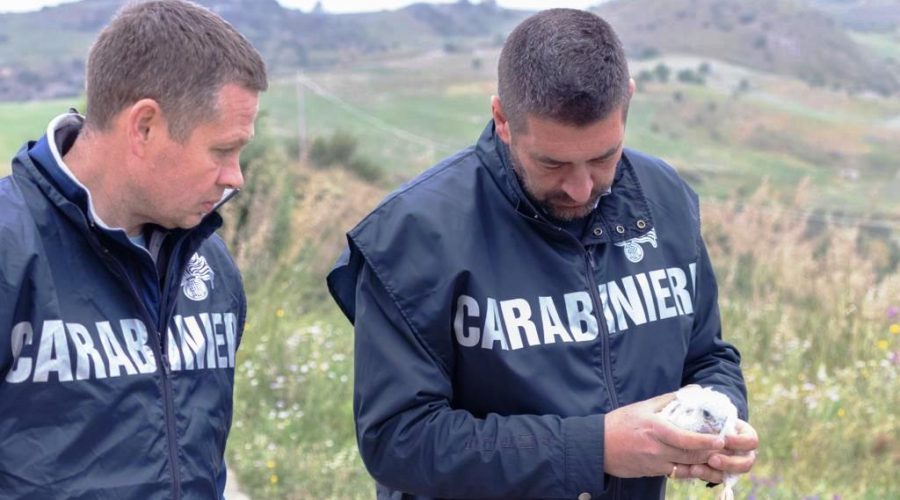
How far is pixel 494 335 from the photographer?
7.76ft

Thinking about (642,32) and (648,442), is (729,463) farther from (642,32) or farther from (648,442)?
(642,32)

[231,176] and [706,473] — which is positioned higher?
[231,176]

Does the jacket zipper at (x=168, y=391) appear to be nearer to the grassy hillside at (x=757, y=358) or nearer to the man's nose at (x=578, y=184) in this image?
the man's nose at (x=578, y=184)

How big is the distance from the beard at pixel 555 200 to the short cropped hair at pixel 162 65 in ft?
2.11

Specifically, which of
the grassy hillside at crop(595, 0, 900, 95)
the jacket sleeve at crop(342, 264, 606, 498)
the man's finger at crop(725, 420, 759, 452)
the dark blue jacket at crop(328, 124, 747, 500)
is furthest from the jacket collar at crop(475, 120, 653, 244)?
the grassy hillside at crop(595, 0, 900, 95)

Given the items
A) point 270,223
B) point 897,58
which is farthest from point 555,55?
point 897,58

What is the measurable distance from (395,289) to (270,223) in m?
5.94

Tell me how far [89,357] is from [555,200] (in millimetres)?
1020

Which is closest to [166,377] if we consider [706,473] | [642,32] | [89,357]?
[89,357]

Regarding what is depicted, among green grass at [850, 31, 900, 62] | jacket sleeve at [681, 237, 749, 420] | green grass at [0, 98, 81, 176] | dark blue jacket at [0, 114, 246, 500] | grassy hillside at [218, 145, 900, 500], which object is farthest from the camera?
green grass at [850, 31, 900, 62]

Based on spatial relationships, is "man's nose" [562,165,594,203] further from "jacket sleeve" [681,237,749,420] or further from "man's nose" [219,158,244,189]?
"man's nose" [219,158,244,189]

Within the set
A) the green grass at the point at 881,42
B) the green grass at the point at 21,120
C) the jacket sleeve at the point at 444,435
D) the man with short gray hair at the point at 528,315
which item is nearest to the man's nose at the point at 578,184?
the man with short gray hair at the point at 528,315

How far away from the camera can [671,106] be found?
4384cm

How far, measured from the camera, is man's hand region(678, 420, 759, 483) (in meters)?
2.35
